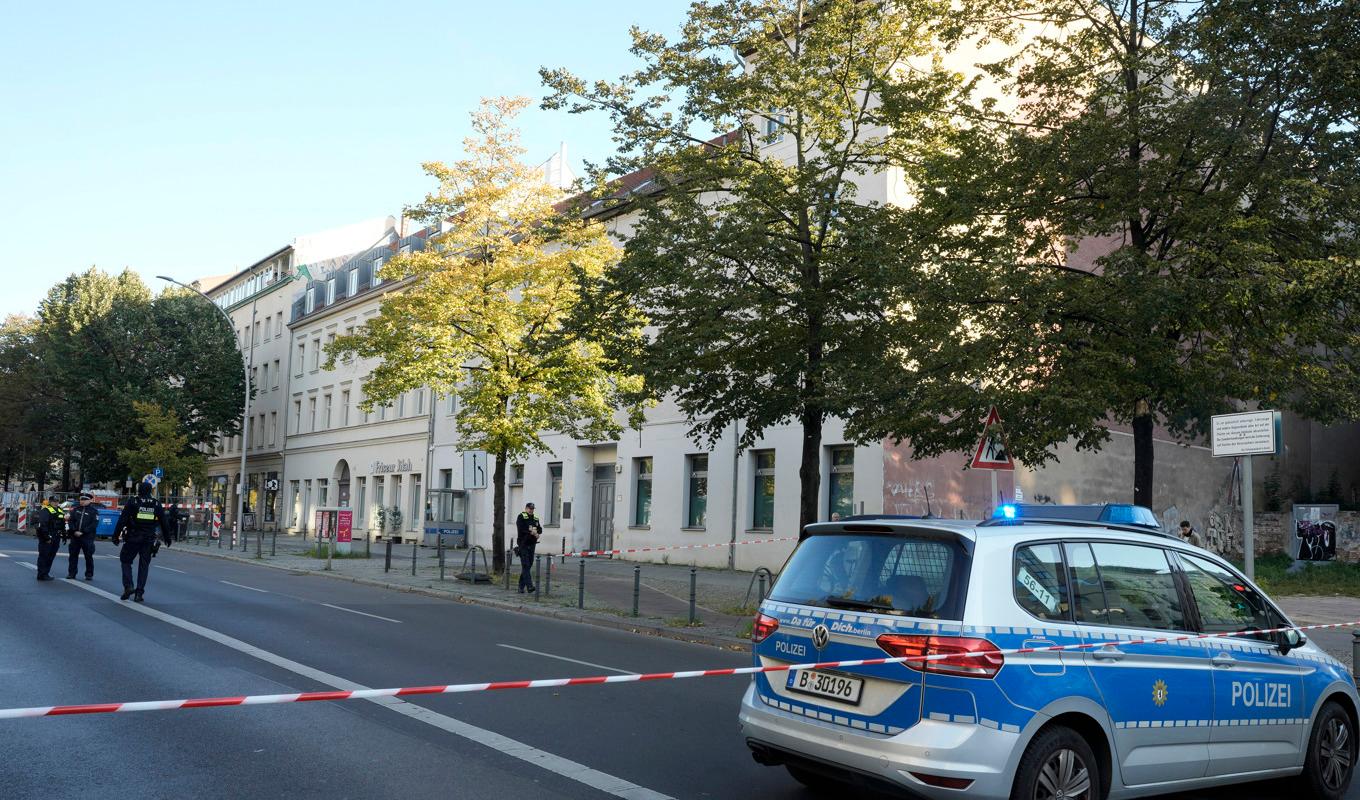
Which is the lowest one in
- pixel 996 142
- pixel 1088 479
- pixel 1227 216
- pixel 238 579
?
pixel 238 579

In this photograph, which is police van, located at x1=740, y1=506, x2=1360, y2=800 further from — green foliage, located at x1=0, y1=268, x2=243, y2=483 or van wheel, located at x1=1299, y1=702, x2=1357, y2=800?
green foliage, located at x1=0, y1=268, x2=243, y2=483

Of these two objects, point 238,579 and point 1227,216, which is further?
point 238,579

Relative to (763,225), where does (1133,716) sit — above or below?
below

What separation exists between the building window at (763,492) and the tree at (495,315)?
5441 mm

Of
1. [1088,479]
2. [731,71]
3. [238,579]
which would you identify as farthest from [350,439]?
[731,71]

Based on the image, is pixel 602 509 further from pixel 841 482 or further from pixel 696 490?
pixel 841 482

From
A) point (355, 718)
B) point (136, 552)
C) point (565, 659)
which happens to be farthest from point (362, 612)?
point (355, 718)

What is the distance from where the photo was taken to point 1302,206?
12.3 meters

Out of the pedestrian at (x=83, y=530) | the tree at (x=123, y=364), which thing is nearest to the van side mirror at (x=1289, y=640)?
the pedestrian at (x=83, y=530)

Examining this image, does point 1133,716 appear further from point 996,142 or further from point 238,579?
point 238,579

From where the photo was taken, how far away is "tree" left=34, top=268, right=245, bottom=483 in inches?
2144

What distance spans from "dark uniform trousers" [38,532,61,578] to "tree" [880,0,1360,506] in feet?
52.1

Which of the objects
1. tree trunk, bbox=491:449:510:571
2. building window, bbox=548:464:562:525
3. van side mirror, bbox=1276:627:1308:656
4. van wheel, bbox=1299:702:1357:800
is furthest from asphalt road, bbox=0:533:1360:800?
building window, bbox=548:464:562:525

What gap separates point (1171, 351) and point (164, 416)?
167 feet
